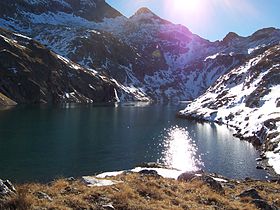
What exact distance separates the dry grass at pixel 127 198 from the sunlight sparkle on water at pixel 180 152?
4726 cm

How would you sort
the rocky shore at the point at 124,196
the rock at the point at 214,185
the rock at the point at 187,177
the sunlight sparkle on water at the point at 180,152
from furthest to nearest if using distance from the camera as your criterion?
the sunlight sparkle on water at the point at 180,152, the rock at the point at 187,177, the rock at the point at 214,185, the rocky shore at the point at 124,196

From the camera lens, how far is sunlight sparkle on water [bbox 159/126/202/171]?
8055cm

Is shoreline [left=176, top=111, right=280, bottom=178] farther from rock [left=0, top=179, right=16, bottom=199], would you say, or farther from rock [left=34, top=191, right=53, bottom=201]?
rock [left=0, top=179, right=16, bottom=199]

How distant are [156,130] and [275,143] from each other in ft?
159

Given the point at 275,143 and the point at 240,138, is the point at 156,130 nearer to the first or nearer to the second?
the point at 240,138

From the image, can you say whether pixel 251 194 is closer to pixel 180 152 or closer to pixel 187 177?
pixel 187 177

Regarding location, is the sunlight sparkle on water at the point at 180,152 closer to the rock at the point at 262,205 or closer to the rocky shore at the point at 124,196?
the rocky shore at the point at 124,196

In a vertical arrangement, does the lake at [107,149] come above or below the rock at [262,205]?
below

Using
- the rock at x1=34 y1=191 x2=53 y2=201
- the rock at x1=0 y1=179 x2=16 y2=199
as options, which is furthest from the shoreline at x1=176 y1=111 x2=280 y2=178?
the rock at x1=0 y1=179 x2=16 y2=199

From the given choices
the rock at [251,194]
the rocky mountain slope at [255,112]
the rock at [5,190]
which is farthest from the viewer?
the rocky mountain slope at [255,112]

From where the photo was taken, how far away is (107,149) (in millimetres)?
90438

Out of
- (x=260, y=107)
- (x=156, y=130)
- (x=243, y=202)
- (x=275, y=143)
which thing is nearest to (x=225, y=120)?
(x=260, y=107)

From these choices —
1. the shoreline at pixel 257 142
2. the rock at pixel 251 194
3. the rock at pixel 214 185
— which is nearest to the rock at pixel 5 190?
the rock at pixel 214 185

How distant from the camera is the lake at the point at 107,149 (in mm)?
70250
